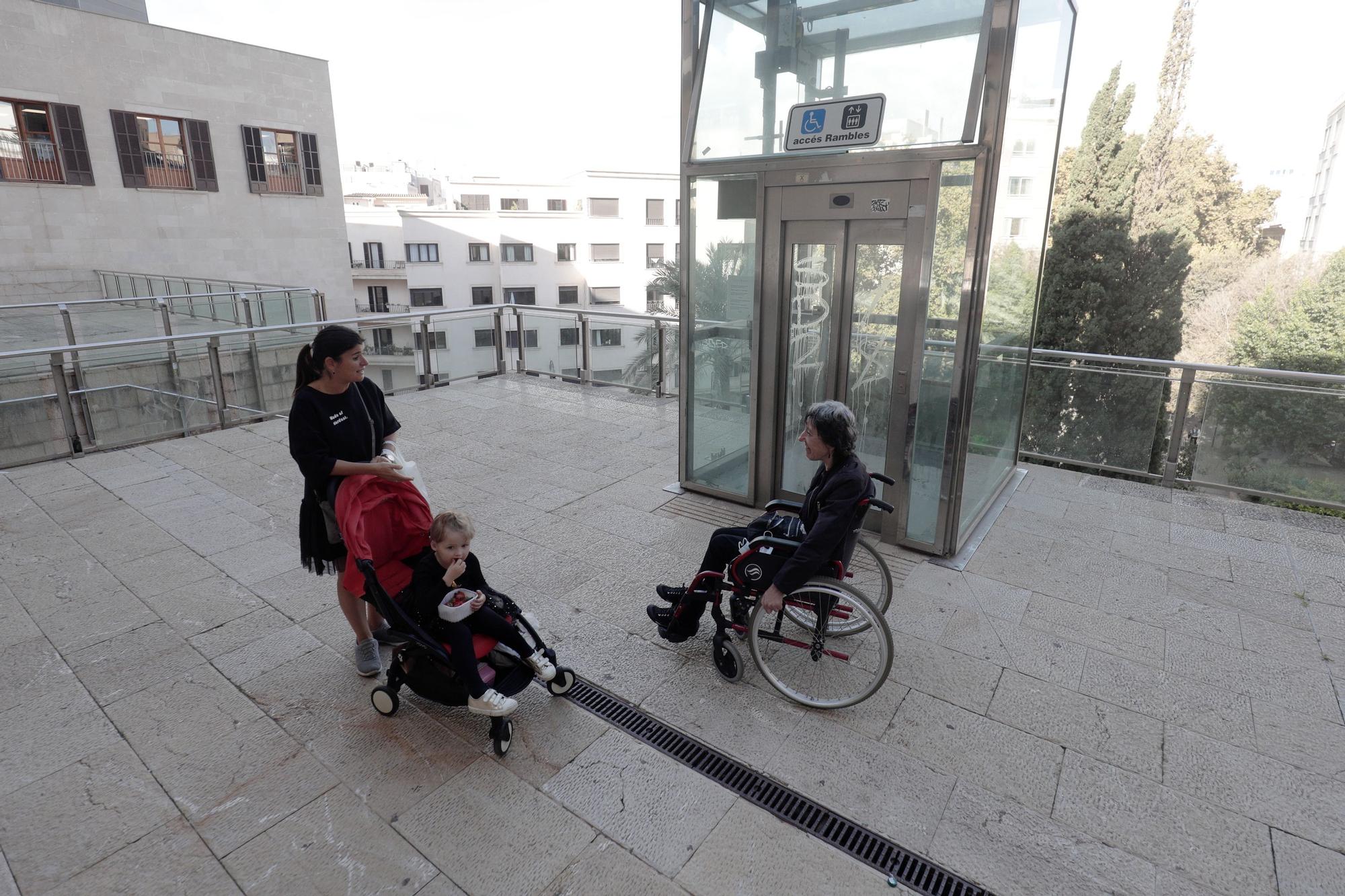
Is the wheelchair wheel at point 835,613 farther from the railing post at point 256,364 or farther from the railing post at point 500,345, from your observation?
the railing post at point 500,345

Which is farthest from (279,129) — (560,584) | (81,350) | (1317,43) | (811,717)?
(1317,43)

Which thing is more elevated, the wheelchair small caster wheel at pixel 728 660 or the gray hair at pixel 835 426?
the gray hair at pixel 835 426

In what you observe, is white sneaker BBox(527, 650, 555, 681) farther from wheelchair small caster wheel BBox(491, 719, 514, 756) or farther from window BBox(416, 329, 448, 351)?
window BBox(416, 329, 448, 351)

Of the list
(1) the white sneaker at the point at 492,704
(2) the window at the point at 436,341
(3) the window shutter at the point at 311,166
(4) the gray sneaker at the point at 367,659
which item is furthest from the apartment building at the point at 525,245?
(1) the white sneaker at the point at 492,704

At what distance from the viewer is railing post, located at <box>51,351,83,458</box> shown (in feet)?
21.4

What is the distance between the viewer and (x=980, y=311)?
4332 mm

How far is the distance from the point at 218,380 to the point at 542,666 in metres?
6.75

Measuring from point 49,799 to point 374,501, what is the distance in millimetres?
1549

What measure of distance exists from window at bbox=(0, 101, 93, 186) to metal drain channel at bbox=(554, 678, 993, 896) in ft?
74.9

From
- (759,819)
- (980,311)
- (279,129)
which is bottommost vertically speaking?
(759,819)

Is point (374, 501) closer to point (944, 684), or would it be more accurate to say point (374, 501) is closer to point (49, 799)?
point (49, 799)

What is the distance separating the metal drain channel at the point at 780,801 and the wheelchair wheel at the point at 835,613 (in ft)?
2.49

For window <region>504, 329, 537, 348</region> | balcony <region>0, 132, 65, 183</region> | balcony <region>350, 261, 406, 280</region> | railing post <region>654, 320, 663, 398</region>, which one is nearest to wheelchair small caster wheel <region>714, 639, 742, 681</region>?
railing post <region>654, 320, 663, 398</region>

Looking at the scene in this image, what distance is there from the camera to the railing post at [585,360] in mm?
9547
